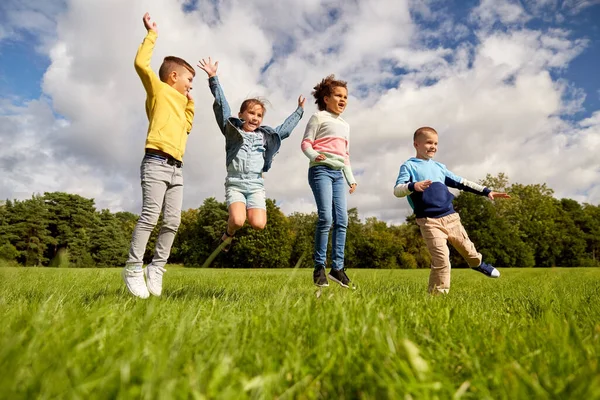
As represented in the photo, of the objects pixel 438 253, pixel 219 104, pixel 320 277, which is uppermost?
pixel 219 104

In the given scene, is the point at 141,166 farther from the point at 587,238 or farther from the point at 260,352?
the point at 587,238

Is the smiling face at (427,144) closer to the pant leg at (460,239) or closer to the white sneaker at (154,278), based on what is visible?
the pant leg at (460,239)

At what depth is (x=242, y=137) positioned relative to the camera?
17.0ft

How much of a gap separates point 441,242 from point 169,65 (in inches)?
150

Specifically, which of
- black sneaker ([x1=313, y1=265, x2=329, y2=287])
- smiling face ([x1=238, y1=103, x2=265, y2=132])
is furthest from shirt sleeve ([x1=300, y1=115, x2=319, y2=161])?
black sneaker ([x1=313, y1=265, x2=329, y2=287])

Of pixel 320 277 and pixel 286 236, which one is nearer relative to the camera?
pixel 320 277

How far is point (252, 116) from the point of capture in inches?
213

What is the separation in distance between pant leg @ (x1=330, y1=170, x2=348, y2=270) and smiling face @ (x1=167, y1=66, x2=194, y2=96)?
213 cm

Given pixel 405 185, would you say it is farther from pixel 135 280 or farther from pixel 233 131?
pixel 135 280

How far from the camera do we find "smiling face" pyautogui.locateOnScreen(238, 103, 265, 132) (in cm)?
538

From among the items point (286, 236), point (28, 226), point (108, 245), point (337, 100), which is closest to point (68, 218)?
point (28, 226)

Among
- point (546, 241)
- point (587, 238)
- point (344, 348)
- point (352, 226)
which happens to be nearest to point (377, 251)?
point (352, 226)

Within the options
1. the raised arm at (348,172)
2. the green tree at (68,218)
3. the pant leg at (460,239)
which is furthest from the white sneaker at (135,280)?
the green tree at (68,218)

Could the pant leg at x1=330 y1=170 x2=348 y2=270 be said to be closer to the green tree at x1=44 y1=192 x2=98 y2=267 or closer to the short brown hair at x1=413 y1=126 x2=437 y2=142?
the short brown hair at x1=413 y1=126 x2=437 y2=142
